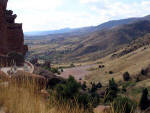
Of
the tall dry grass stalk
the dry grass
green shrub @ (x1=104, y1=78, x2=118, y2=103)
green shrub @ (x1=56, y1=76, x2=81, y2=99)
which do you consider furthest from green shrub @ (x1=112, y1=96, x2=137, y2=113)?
the dry grass

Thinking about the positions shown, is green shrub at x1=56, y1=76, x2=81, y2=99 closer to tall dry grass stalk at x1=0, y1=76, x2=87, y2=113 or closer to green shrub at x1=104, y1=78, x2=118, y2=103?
green shrub at x1=104, y1=78, x2=118, y2=103

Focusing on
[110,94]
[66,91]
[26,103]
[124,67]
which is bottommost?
[124,67]

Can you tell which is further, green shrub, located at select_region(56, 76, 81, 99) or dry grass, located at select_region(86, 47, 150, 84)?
dry grass, located at select_region(86, 47, 150, 84)

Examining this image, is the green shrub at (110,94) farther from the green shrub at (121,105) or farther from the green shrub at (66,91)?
the green shrub at (66,91)

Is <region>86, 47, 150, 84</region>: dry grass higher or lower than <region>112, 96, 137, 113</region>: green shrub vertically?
lower

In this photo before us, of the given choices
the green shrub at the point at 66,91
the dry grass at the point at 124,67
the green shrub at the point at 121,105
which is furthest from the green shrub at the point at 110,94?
the dry grass at the point at 124,67

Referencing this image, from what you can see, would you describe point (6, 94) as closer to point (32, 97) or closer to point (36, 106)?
point (32, 97)

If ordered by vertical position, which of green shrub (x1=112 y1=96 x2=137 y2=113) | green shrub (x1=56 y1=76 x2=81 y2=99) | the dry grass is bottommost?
the dry grass

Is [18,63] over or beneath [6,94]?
beneath

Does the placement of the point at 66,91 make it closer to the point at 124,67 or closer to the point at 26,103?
the point at 26,103

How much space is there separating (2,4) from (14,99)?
2128cm

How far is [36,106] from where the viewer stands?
4.66m

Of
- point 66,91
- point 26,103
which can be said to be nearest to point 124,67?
point 66,91

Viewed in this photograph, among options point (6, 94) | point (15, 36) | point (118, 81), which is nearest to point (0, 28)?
point (15, 36)
